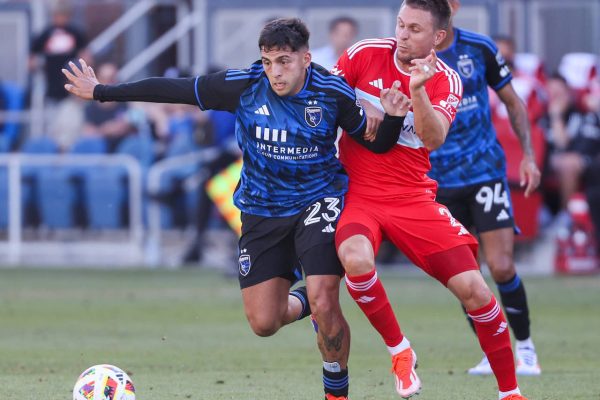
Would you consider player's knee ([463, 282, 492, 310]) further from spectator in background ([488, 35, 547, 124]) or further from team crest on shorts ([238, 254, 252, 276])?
spectator in background ([488, 35, 547, 124])

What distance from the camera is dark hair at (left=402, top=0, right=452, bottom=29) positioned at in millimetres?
7441

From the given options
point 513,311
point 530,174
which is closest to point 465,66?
point 530,174

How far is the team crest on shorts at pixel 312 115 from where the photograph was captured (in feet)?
24.3

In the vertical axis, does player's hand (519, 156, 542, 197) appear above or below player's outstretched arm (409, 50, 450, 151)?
below

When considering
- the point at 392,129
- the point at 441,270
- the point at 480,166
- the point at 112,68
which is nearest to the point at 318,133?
the point at 392,129

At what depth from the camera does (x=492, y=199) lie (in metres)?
9.06

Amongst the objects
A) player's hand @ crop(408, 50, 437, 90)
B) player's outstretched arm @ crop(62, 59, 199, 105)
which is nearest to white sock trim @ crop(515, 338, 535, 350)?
player's hand @ crop(408, 50, 437, 90)

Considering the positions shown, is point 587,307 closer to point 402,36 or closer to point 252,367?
point 252,367

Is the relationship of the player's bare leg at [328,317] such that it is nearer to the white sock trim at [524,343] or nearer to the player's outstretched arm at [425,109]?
the player's outstretched arm at [425,109]

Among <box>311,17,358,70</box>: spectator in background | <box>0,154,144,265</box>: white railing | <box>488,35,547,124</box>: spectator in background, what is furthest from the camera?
<box>0,154,144,265</box>: white railing

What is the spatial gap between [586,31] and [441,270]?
1133cm

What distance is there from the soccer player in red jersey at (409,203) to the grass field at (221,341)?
0.78 metres

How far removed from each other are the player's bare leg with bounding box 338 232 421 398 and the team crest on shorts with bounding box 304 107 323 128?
0.69 meters

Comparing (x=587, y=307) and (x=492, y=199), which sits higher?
(x=492, y=199)
